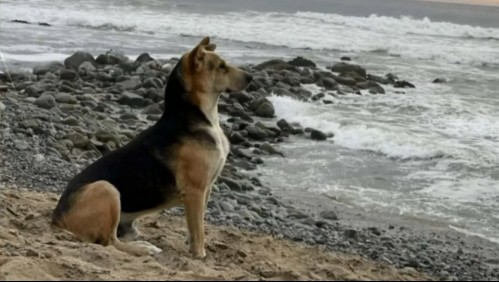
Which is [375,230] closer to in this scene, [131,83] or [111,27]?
[131,83]

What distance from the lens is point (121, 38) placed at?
111 ft

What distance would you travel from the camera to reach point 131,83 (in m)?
17.6

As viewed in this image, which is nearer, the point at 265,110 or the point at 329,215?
the point at 329,215

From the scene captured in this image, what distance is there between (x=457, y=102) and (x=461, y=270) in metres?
12.8

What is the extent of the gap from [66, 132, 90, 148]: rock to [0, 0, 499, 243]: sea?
261 centimetres

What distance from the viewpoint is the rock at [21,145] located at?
33.3 feet

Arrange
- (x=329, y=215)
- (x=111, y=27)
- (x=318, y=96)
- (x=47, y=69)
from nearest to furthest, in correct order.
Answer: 1. (x=329, y=215)
2. (x=47, y=69)
3. (x=318, y=96)
4. (x=111, y=27)

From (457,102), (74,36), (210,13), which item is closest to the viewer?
(457,102)

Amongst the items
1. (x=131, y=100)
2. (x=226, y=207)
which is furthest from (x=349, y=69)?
(x=226, y=207)

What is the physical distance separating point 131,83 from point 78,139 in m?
6.55

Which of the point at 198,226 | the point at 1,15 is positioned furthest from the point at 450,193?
the point at 1,15

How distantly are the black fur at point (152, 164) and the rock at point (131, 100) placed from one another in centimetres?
Answer: 983

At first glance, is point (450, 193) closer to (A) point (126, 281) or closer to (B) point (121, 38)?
(A) point (126, 281)

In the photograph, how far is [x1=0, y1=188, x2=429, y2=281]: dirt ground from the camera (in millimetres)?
4230
